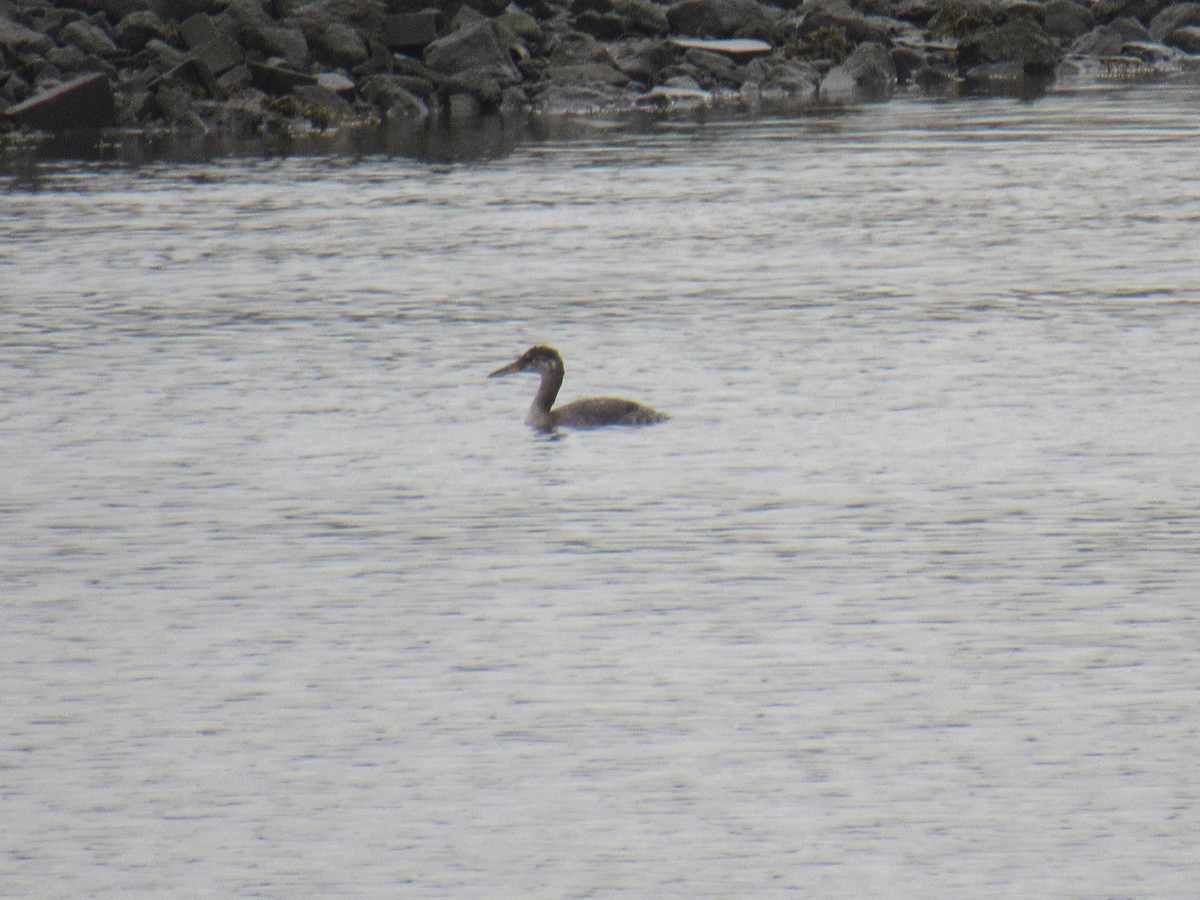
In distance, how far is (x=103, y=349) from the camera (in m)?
21.2

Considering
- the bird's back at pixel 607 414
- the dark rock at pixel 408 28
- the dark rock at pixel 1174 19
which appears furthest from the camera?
the dark rock at pixel 1174 19

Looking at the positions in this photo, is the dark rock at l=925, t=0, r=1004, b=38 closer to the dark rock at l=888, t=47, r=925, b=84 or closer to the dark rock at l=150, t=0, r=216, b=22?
the dark rock at l=888, t=47, r=925, b=84

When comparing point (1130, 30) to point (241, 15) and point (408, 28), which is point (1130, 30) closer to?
point (408, 28)

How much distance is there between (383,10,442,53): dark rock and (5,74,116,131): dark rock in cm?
744

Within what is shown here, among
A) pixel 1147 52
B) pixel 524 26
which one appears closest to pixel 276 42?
pixel 524 26

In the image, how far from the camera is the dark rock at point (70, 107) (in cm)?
4612

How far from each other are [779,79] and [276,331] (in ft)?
113

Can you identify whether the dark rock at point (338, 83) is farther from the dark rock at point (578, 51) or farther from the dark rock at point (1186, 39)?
Result: the dark rock at point (1186, 39)

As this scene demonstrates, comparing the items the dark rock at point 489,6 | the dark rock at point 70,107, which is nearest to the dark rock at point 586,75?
the dark rock at point 489,6

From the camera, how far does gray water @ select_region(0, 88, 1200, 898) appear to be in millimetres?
9438

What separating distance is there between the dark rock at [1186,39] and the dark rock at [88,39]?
89.0ft

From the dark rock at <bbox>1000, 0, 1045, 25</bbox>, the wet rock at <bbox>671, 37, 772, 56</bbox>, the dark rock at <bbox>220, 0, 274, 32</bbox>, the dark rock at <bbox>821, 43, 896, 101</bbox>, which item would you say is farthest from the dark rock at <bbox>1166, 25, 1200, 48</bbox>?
the dark rock at <bbox>220, 0, 274, 32</bbox>

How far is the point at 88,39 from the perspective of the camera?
49.8 metres

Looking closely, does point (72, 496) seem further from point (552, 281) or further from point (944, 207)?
point (944, 207)
